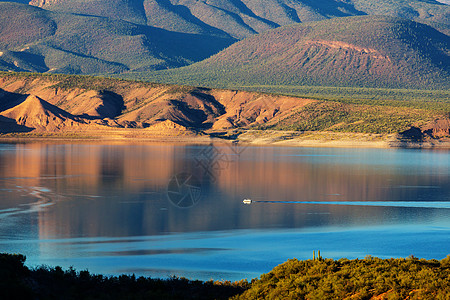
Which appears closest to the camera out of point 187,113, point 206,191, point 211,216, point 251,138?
point 211,216

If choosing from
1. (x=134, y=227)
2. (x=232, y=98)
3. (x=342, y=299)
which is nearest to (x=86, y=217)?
(x=134, y=227)

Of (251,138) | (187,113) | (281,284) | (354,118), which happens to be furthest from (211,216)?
(187,113)

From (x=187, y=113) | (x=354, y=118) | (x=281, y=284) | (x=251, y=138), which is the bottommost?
(x=281, y=284)

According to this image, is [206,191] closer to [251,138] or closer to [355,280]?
[355,280]

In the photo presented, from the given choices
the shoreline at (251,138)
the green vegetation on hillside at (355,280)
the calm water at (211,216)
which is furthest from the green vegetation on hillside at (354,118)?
the green vegetation on hillside at (355,280)

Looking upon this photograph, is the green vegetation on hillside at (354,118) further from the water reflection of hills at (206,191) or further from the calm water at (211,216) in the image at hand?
the calm water at (211,216)

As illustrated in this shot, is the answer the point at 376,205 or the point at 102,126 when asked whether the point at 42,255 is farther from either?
the point at 102,126
